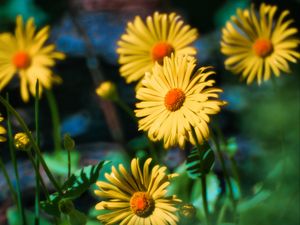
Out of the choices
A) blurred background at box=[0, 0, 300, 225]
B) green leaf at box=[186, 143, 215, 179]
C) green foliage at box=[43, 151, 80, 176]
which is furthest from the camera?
blurred background at box=[0, 0, 300, 225]

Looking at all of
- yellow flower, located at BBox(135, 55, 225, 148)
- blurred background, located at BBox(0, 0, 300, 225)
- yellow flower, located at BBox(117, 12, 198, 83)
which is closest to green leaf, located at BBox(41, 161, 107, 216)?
yellow flower, located at BBox(135, 55, 225, 148)

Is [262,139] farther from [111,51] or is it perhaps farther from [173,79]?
[111,51]

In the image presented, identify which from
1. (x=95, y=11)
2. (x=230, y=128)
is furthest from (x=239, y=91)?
(x=95, y=11)

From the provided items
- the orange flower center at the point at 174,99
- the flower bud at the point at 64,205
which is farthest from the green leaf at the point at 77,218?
the orange flower center at the point at 174,99

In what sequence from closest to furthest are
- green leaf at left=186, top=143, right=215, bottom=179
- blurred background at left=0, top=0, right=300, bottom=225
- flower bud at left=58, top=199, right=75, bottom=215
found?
flower bud at left=58, top=199, right=75, bottom=215 < green leaf at left=186, top=143, right=215, bottom=179 < blurred background at left=0, top=0, right=300, bottom=225

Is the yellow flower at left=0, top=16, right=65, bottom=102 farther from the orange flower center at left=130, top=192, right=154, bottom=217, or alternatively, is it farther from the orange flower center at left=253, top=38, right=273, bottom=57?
the orange flower center at left=130, top=192, right=154, bottom=217

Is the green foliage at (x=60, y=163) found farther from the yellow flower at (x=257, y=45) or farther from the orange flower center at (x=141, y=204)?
the orange flower center at (x=141, y=204)
